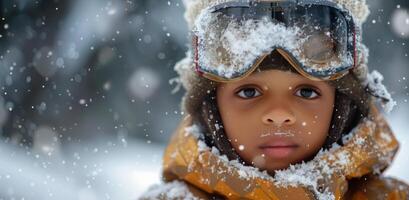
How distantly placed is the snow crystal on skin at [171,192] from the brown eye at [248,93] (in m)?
0.47

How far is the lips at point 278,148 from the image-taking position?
246cm

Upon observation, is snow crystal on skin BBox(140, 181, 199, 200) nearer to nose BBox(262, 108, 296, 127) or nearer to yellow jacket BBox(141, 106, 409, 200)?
yellow jacket BBox(141, 106, 409, 200)

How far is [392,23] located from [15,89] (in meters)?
5.39

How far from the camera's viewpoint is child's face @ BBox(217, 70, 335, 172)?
8.01ft

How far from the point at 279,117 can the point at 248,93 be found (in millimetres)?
193

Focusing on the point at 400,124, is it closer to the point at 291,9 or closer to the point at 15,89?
the point at 15,89

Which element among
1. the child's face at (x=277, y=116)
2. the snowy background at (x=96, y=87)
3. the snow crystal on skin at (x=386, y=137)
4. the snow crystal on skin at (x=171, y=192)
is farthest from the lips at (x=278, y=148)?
the snowy background at (x=96, y=87)

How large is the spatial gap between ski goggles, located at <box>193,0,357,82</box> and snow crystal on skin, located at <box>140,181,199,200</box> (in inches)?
20.2

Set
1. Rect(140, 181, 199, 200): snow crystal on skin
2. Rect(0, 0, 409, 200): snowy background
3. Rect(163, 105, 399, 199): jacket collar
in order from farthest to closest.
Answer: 1. Rect(0, 0, 409, 200): snowy background
2. Rect(140, 181, 199, 200): snow crystal on skin
3. Rect(163, 105, 399, 199): jacket collar

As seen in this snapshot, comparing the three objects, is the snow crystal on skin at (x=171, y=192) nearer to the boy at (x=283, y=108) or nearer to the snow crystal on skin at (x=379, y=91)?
the boy at (x=283, y=108)

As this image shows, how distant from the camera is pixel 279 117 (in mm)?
2389

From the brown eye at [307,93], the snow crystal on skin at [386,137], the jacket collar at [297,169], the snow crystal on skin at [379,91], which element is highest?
the snow crystal on skin at [379,91]

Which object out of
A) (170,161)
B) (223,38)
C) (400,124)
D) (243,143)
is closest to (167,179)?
(170,161)

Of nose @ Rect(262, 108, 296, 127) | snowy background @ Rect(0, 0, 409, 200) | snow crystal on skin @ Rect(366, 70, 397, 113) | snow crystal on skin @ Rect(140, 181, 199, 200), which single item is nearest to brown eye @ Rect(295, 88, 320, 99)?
nose @ Rect(262, 108, 296, 127)
